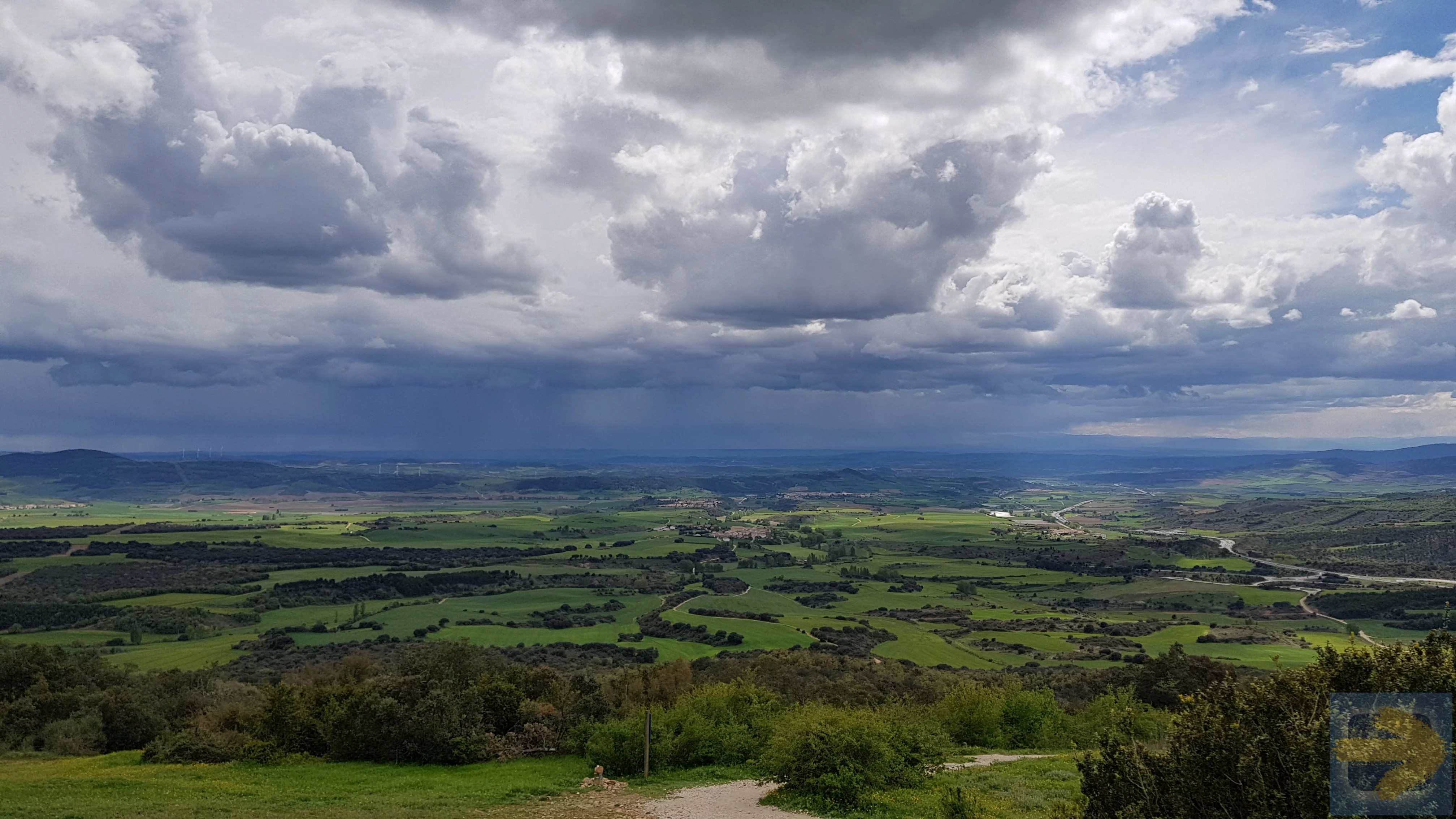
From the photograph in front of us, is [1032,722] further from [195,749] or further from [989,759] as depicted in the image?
[195,749]

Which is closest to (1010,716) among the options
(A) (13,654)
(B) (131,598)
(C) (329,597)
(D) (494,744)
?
(D) (494,744)

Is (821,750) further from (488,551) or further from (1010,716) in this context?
(488,551)

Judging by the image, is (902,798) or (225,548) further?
(225,548)

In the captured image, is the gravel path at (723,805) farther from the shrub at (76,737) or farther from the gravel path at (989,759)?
the shrub at (76,737)

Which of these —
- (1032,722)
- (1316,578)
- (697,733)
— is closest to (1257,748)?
(697,733)

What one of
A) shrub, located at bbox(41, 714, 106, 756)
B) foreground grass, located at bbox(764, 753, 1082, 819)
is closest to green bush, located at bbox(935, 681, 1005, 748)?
foreground grass, located at bbox(764, 753, 1082, 819)

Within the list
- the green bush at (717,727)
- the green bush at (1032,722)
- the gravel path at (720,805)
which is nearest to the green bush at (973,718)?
the green bush at (1032,722)
